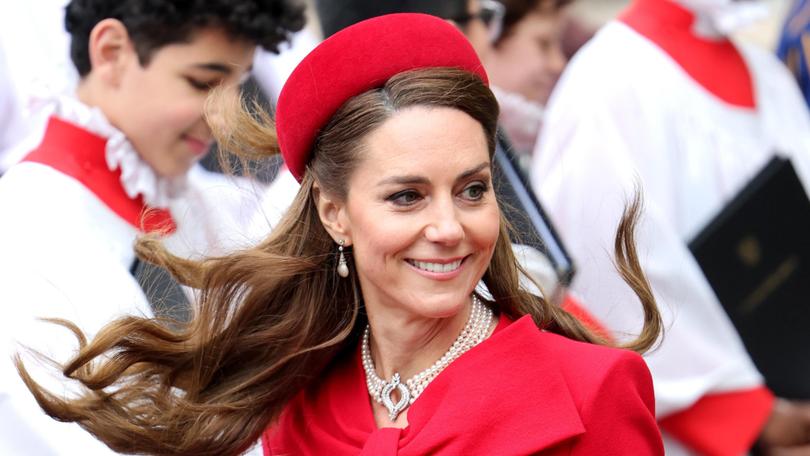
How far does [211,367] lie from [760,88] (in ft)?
7.78

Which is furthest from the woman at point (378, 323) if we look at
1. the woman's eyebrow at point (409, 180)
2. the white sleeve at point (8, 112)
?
the white sleeve at point (8, 112)

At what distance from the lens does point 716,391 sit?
4152 millimetres

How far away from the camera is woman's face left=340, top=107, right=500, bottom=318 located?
8.24 feet

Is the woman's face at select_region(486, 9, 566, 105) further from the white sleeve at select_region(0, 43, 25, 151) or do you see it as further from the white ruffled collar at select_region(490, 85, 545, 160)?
the white sleeve at select_region(0, 43, 25, 151)

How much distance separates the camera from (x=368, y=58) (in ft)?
8.59

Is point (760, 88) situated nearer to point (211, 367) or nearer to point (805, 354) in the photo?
point (805, 354)

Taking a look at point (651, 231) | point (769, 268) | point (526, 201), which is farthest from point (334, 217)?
point (769, 268)

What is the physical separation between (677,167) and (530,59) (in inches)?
45.5

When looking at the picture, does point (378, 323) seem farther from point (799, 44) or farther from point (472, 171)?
point (799, 44)

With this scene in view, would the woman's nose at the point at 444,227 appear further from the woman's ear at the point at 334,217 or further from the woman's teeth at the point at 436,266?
the woman's ear at the point at 334,217

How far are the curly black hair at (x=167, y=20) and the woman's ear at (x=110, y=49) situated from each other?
2cm

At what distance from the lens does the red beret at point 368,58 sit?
8.57 ft

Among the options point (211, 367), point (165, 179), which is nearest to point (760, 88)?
point (165, 179)

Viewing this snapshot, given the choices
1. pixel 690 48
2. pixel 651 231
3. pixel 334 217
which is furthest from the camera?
pixel 690 48
